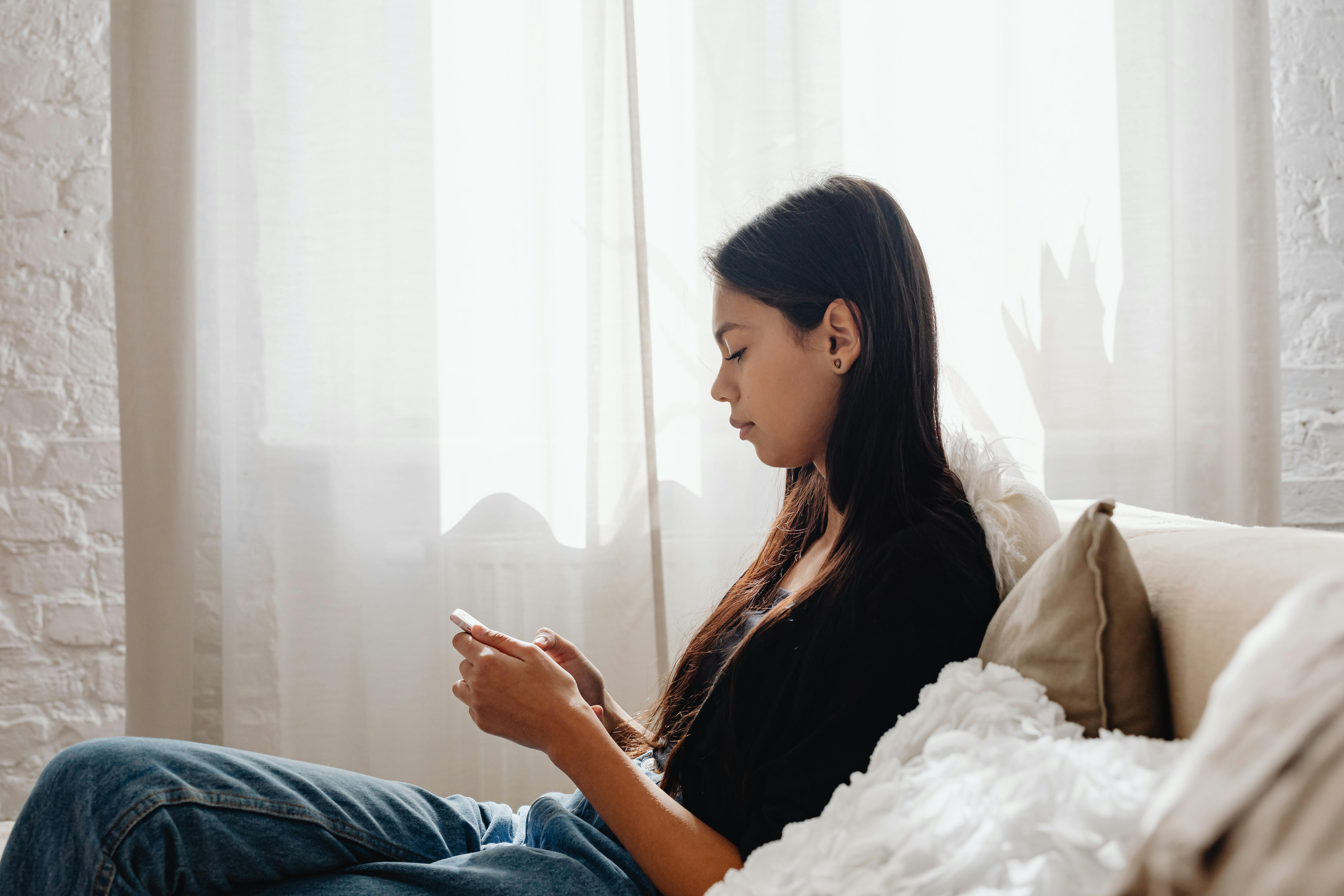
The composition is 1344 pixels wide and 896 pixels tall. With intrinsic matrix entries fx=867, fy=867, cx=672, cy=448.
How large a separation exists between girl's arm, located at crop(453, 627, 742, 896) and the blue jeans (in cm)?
5

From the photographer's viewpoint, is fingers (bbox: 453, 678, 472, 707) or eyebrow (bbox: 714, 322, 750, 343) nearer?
fingers (bbox: 453, 678, 472, 707)

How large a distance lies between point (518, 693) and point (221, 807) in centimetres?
28

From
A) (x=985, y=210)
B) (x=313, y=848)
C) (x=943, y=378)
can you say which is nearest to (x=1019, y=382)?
(x=943, y=378)

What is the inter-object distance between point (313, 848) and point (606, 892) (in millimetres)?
280

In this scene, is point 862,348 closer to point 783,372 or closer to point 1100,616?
point 783,372

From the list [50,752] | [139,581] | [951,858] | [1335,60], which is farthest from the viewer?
[1335,60]

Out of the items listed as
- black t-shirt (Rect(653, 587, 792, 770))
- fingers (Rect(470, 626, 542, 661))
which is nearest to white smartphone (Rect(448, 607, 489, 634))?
fingers (Rect(470, 626, 542, 661))

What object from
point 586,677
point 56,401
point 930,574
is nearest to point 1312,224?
point 930,574

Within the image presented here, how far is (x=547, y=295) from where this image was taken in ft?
5.91

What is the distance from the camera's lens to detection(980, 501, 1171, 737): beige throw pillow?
60 cm

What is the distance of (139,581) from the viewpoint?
170 centimetres

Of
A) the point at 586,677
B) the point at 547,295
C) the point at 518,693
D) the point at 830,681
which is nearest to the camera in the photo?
the point at 830,681

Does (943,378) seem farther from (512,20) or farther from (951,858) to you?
(951,858)

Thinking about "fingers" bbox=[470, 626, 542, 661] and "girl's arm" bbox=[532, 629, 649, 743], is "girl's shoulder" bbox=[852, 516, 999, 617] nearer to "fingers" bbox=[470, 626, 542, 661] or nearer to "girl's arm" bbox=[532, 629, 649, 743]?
"fingers" bbox=[470, 626, 542, 661]
